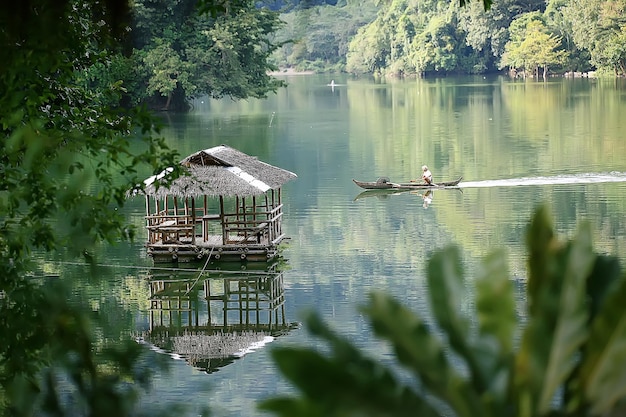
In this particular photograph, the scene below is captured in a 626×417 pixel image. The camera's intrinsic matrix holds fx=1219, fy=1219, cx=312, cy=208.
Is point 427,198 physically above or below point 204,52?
below

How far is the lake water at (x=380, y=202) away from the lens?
1184 centimetres

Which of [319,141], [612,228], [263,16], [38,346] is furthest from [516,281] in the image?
[263,16]

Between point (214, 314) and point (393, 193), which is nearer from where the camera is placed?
point (214, 314)

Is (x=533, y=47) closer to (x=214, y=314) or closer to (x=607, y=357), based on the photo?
(x=214, y=314)

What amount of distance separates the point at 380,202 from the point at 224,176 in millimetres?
5943

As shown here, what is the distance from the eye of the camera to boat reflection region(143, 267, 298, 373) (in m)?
11.3

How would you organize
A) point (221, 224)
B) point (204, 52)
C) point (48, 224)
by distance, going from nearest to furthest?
point (48, 224)
point (221, 224)
point (204, 52)

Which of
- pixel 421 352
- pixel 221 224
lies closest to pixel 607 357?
pixel 421 352

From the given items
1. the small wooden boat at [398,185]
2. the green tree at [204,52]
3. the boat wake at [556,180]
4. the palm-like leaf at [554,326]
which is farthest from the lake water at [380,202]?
the green tree at [204,52]

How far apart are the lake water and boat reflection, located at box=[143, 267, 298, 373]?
87mm

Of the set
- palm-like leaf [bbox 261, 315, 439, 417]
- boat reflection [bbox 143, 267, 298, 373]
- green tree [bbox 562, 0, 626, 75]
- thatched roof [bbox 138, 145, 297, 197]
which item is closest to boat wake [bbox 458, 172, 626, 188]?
thatched roof [bbox 138, 145, 297, 197]

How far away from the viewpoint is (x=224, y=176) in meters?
15.1

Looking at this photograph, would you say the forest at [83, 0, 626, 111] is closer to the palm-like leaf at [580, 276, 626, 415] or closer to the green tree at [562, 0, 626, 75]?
the green tree at [562, 0, 626, 75]

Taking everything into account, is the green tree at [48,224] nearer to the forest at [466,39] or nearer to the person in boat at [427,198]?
the person in boat at [427,198]
